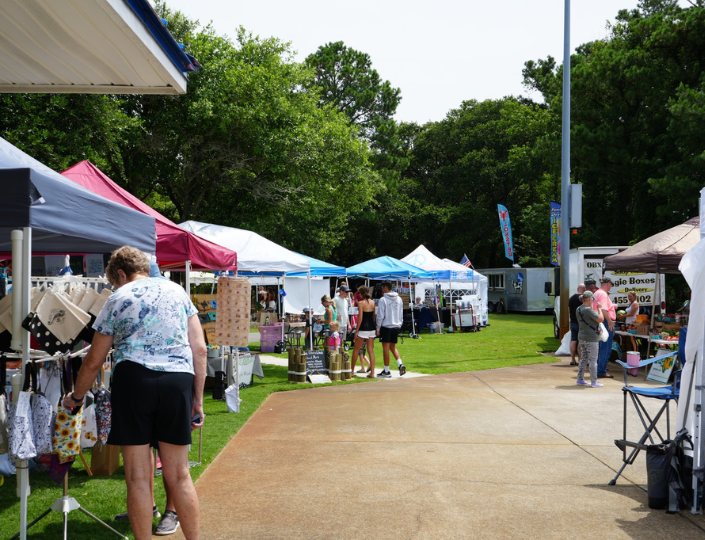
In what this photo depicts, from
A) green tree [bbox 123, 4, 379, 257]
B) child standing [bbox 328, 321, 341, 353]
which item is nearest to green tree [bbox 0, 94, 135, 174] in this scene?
green tree [bbox 123, 4, 379, 257]

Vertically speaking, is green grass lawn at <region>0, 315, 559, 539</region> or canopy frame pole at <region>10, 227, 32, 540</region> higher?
canopy frame pole at <region>10, 227, 32, 540</region>

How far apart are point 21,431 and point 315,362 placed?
836cm

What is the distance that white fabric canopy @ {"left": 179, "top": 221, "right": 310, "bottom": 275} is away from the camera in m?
11.9

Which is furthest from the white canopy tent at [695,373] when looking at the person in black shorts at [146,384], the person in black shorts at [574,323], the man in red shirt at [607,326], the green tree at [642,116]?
the green tree at [642,116]

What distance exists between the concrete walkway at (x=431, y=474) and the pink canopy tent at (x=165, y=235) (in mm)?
2231

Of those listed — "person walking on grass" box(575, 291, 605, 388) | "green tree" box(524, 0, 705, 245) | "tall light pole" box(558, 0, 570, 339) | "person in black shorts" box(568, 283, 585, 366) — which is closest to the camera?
"person walking on grass" box(575, 291, 605, 388)

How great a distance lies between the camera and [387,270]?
19.7 metres

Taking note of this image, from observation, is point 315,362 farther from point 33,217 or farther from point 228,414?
point 33,217

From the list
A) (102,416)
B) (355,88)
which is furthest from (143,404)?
(355,88)

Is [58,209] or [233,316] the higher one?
[58,209]

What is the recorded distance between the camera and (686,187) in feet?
73.6

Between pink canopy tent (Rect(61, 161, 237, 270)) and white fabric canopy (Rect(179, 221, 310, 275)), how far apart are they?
2.67 metres

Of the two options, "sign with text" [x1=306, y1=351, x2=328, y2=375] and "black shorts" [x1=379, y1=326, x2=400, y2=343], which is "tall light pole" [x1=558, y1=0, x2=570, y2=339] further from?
"sign with text" [x1=306, y1=351, x2=328, y2=375]

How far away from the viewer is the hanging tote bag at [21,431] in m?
3.60
